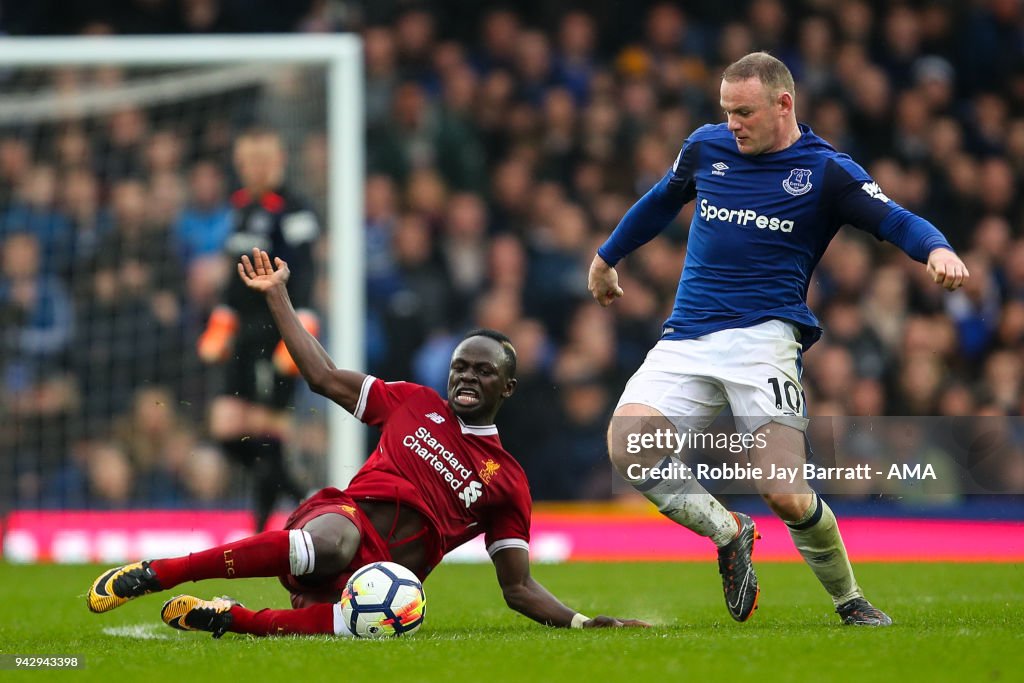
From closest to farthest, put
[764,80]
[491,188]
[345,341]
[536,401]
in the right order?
[764,80] → [345,341] → [536,401] → [491,188]

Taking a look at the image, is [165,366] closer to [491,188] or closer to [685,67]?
[491,188]

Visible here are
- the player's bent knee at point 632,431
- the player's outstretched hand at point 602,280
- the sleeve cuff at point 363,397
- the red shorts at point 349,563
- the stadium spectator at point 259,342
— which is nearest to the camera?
the red shorts at point 349,563

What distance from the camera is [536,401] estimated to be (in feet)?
35.7

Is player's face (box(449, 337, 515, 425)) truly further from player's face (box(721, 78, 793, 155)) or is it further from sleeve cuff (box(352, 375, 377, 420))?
player's face (box(721, 78, 793, 155))

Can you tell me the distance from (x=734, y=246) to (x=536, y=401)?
16.8ft

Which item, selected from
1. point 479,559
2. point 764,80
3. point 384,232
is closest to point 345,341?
point 479,559

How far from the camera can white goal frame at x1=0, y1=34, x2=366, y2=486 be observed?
368 inches

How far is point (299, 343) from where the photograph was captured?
226 inches

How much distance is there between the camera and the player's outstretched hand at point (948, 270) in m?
5.16

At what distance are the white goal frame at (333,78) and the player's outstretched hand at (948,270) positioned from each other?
4.75 meters

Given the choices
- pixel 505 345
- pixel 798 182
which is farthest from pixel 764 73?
pixel 505 345

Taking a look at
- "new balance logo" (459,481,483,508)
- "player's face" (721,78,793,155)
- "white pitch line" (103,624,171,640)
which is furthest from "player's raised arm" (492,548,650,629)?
"player's face" (721,78,793,155)

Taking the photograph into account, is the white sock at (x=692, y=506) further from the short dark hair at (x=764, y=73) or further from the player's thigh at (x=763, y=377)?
the short dark hair at (x=764, y=73)

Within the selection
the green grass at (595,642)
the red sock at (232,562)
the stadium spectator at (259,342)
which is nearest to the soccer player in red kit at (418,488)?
the red sock at (232,562)
